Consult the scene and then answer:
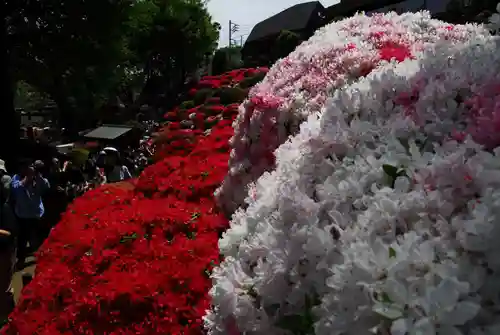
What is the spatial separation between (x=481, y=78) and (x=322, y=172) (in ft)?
1.82

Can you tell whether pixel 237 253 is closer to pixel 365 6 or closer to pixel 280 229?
pixel 280 229

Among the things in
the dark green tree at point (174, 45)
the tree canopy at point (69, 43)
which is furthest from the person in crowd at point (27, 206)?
the dark green tree at point (174, 45)

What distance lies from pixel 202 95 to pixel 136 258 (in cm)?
395

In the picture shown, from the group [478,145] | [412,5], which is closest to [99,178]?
[478,145]

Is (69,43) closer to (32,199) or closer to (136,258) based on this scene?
(32,199)

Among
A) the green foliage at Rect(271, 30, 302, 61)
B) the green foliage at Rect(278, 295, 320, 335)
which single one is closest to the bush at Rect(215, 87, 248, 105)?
the green foliage at Rect(278, 295, 320, 335)

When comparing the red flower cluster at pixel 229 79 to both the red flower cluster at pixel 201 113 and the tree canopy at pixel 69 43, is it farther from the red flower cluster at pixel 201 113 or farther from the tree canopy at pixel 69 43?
the tree canopy at pixel 69 43

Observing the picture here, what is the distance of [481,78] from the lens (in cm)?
163

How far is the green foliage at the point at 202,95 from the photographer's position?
6.44 meters

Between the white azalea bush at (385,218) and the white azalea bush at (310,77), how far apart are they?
2.89 feet

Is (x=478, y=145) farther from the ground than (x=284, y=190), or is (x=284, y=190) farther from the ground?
(x=478, y=145)

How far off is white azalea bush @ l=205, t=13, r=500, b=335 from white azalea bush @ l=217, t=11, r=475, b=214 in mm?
882

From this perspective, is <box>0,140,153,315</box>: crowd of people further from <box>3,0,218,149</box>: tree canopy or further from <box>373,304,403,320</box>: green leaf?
<box>3,0,218,149</box>: tree canopy

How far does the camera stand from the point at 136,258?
9.55ft
